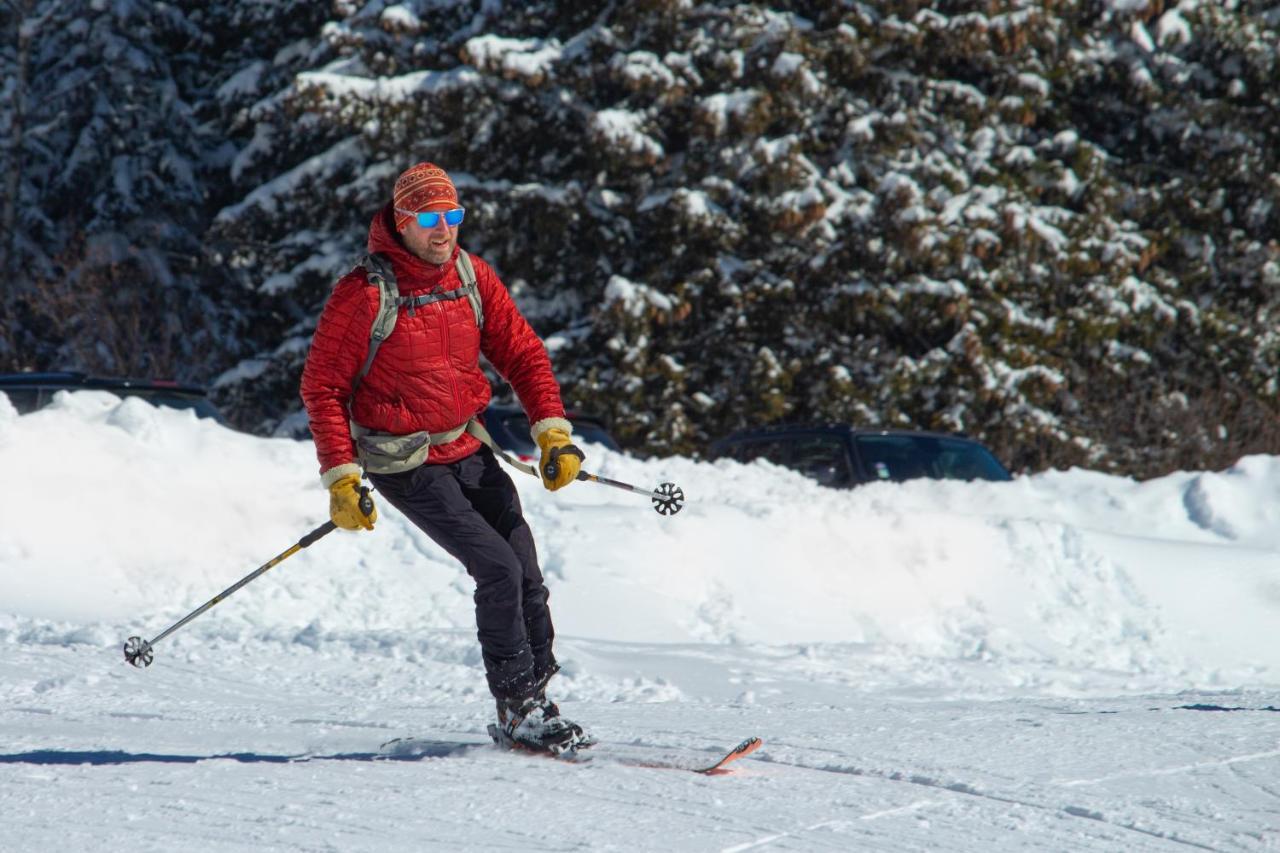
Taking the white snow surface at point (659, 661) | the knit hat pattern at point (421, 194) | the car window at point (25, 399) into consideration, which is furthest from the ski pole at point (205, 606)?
the car window at point (25, 399)

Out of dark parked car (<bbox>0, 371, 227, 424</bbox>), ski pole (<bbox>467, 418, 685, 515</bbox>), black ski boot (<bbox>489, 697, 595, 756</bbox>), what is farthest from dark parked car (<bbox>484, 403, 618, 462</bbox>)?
black ski boot (<bbox>489, 697, 595, 756</bbox>)

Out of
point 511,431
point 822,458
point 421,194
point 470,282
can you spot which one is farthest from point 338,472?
point 822,458

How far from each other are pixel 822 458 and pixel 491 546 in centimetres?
714

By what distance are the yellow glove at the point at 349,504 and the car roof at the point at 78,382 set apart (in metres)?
6.96

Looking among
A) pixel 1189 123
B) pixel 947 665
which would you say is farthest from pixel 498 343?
pixel 1189 123

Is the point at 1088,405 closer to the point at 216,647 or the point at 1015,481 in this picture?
the point at 1015,481

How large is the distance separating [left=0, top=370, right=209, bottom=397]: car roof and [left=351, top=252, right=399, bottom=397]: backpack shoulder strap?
695 centimetres

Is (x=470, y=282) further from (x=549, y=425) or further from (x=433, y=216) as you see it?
(x=549, y=425)

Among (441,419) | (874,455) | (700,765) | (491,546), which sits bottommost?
(700,765)

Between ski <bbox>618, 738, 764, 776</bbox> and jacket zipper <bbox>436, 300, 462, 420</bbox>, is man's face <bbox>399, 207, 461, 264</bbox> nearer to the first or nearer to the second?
jacket zipper <bbox>436, 300, 462, 420</bbox>

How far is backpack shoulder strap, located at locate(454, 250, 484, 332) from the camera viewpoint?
16.5ft

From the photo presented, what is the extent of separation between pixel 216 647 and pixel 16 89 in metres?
21.4

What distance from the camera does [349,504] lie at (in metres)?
4.80

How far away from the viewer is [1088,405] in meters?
24.5
